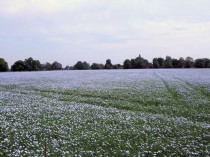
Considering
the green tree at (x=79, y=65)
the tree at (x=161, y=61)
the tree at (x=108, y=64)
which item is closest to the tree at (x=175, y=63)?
the tree at (x=161, y=61)

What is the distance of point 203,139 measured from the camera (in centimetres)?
1535

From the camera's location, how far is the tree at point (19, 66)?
152625 mm

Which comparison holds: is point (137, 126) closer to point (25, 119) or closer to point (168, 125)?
point (168, 125)

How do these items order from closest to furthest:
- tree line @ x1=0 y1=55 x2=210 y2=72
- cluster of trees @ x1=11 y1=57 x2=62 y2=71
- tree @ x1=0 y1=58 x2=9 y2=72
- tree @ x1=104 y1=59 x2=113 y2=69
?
tree @ x1=0 y1=58 x2=9 y2=72 → cluster of trees @ x1=11 y1=57 x2=62 y2=71 → tree line @ x1=0 y1=55 x2=210 y2=72 → tree @ x1=104 y1=59 x2=113 y2=69

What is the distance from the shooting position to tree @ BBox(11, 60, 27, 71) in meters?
153

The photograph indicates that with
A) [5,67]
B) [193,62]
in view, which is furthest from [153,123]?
[193,62]

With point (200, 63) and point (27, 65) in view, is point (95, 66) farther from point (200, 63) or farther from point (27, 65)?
point (200, 63)

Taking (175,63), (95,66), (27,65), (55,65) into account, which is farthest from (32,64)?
(175,63)

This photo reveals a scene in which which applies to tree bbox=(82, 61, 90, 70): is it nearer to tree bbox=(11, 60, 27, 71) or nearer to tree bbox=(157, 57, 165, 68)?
tree bbox=(11, 60, 27, 71)

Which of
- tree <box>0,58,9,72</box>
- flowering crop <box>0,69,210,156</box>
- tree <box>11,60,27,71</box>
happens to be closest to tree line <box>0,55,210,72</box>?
tree <box>11,60,27,71</box>

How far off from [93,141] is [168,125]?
6.42 meters

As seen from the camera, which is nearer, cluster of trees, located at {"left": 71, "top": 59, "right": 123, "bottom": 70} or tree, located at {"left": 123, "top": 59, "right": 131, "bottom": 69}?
tree, located at {"left": 123, "top": 59, "right": 131, "bottom": 69}

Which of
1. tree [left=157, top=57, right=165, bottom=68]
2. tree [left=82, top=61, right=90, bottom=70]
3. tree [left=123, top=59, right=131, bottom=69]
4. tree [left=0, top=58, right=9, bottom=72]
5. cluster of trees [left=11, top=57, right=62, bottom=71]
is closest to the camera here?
tree [left=0, top=58, right=9, bottom=72]

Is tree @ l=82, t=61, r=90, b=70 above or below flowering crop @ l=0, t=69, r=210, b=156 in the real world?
above
